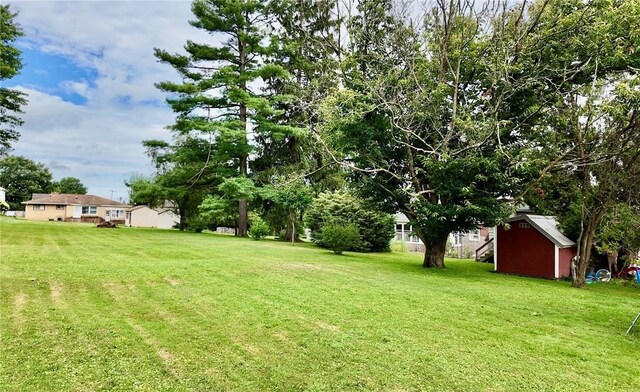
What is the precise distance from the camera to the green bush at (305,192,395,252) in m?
24.3

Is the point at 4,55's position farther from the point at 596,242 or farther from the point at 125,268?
the point at 596,242

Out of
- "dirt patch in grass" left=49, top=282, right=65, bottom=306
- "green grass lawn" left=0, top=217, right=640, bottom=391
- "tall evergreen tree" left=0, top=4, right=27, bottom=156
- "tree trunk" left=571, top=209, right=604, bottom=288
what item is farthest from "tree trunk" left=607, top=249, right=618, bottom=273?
"tall evergreen tree" left=0, top=4, right=27, bottom=156

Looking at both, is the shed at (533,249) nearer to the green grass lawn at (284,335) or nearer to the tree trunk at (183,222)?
the green grass lawn at (284,335)

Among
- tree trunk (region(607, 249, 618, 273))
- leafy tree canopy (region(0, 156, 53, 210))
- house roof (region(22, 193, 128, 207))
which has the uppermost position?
leafy tree canopy (region(0, 156, 53, 210))

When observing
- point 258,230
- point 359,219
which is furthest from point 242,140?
point 359,219

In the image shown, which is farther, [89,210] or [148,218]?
[89,210]

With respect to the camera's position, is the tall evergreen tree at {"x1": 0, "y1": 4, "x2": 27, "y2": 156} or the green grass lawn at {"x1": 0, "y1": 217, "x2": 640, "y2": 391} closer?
the green grass lawn at {"x1": 0, "y1": 217, "x2": 640, "y2": 391}

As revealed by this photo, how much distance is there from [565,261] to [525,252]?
5.35ft

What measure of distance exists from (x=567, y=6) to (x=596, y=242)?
33.0 ft

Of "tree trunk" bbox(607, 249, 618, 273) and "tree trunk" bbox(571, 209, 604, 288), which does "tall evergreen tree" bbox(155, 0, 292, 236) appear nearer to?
"tree trunk" bbox(571, 209, 604, 288)

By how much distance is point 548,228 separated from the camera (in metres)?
16.8

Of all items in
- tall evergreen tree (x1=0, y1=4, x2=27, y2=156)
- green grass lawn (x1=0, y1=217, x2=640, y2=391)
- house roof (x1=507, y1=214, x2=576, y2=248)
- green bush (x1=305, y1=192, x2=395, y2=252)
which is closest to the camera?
green grass lawn (x1=0, y1=217, x2=640, y2=391)

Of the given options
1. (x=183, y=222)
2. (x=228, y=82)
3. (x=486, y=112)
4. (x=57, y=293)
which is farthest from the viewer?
(x=183, y=222)

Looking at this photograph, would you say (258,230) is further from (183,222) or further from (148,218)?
(148,218)
